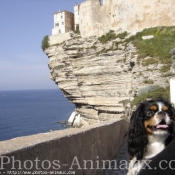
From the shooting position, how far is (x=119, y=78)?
24531 mm

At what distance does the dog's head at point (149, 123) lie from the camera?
258 cm

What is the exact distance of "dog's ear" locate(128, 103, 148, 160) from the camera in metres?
2.70

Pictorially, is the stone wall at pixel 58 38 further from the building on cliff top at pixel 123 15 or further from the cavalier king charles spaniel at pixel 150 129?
the cavalier king charles spaniel at pixel 150 129

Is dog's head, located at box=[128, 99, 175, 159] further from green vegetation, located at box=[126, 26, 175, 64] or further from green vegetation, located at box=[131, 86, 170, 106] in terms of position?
green vegetation, located at box=[126, 26, 175, 64]

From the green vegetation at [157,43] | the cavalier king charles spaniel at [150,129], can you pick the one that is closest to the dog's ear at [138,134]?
the cavalier king charles spaniel at [150,129]

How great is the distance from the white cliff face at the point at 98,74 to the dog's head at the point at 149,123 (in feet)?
58.0

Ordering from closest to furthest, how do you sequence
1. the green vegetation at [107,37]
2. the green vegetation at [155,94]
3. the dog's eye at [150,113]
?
the dog's eye at [150,113] < the green vegetation at [155,94] < the green vegetation at [107,37]

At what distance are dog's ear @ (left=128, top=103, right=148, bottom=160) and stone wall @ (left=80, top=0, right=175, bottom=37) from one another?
26010mm

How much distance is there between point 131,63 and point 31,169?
20.7 metres

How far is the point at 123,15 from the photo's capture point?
2916 cm

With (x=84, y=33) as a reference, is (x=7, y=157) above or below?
below

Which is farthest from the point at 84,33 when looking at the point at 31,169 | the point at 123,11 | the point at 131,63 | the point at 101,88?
the point at 31,169

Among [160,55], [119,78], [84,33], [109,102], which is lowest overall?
[109,102]

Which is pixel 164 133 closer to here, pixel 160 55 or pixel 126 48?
pixel 160 55
